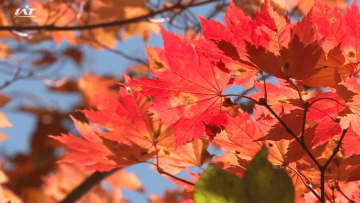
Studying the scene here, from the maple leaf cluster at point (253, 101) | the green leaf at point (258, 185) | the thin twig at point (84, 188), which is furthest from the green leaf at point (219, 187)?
the thin twig at point (84, 188)

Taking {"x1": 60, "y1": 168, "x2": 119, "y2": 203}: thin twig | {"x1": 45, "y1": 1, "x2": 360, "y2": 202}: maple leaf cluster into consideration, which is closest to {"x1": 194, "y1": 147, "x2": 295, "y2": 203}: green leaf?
{"x1": 45, "y1": 1, "x2": 360, "y2": 202}: maple leaf cluster

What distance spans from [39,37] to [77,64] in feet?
9.17

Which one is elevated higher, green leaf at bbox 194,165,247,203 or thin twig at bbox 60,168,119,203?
green leaf at bbox 194,165,247,203

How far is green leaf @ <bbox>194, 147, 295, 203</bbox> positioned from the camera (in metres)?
0.40

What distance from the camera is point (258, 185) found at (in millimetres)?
407

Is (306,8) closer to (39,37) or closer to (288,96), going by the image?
(288,96)

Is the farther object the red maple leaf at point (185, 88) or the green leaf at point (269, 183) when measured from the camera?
the red maple leaf at point (185, 88)

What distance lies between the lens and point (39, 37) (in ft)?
5.72

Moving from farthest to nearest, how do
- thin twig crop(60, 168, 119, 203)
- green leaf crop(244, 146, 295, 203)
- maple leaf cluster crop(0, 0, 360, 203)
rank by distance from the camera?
1. thin twig crop(60, 168, 119, 203)
2. maple leaf cluster crop(0, 0, 360, 203)
3. green leaf crop(244, 146, 295, 203)

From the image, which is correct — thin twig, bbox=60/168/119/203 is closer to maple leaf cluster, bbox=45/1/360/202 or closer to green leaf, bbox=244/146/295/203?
maple leaf cluster, bbox=45/1/360/202

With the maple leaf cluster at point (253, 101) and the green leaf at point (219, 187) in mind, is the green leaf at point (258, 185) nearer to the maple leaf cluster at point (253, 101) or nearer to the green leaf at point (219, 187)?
the green leaf at point (219, 187)

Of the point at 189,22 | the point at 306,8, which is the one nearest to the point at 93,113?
the point at 306,8

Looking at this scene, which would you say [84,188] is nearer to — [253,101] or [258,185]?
[253,101]

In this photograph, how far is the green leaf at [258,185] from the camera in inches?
15.8
